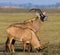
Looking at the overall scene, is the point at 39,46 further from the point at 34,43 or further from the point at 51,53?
the point at 51,53

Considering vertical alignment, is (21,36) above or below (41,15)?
below

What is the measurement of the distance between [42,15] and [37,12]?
0.40 m

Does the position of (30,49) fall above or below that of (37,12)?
below

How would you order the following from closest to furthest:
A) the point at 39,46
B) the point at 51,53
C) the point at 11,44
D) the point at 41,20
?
the point at 51,53 < the point at 39,46 < the point at 11,44 < the point at 41,20

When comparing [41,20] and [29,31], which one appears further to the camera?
[41,20]

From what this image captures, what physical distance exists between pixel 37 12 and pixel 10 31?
214 centimetres

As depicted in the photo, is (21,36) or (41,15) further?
(41,15)

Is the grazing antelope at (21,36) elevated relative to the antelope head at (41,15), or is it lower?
lower

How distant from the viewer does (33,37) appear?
15.4 meters

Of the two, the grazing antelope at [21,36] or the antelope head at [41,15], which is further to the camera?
the antelope head at [41,15]

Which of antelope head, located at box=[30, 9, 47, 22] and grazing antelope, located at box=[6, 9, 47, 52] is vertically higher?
antelope head, located at box=[30, 9, 47, 22]

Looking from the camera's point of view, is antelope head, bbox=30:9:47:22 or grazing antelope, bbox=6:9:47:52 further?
antelope head, bbox=30:9:47:22

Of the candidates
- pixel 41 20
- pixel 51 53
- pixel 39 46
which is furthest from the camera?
pixel 41 20

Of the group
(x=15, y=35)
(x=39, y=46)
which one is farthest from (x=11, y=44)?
(x=39, y=46)
